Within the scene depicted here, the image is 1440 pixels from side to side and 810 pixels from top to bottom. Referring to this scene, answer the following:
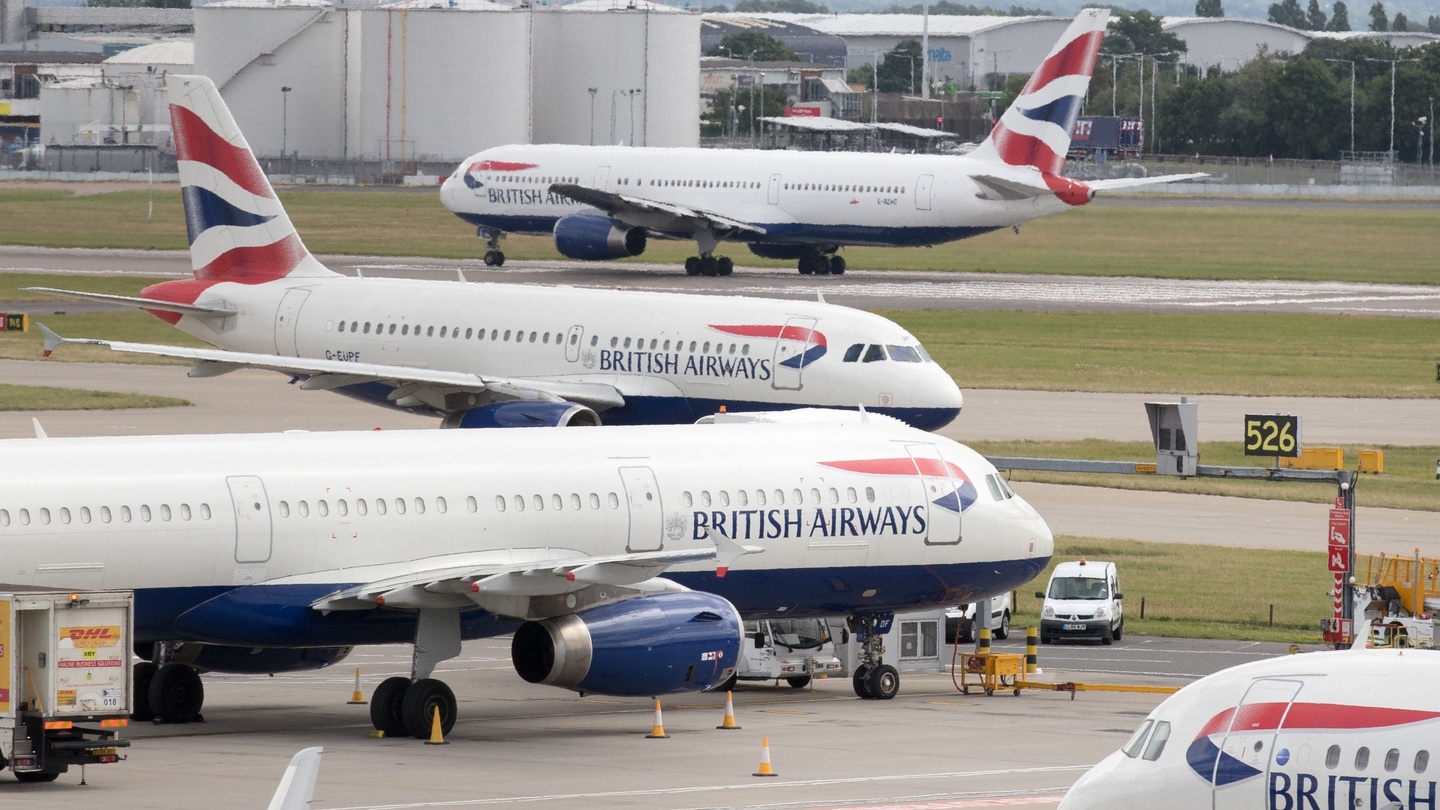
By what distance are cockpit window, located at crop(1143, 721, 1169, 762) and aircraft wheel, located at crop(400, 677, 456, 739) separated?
1307 cm

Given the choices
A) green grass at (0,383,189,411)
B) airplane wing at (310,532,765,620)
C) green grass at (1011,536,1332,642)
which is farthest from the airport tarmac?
green grass at (0,383,189,411)

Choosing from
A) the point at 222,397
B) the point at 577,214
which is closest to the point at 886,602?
the point at 222,397

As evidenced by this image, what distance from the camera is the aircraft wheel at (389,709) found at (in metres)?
28.4

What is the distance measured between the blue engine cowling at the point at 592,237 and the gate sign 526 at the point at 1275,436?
192 ft

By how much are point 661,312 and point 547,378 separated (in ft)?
10.3

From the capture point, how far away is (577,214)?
9700cm

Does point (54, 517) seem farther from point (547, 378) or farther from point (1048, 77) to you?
point (1048, 77)

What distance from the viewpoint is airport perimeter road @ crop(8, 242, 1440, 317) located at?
94.2 meters

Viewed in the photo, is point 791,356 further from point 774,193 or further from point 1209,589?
point 774,193

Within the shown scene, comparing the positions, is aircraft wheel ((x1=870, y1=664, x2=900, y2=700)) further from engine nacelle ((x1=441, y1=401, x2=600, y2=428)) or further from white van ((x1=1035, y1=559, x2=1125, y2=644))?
engine nacelle ((x1=441, y1=401, x2=600, y2=428))

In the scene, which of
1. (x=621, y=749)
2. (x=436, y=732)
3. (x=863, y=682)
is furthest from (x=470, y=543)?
(x=863, y=682)

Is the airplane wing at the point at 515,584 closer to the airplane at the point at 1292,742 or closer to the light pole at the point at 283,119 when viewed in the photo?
the airplane at the point at 1292,742

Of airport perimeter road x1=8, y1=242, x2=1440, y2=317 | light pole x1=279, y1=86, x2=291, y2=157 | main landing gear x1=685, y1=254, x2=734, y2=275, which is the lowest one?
airport perimeter road x1=8, y1=242, x2=1440, y2=317

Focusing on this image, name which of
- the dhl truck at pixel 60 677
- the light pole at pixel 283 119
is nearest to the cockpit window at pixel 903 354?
the dhl truck at pixel 60 677
